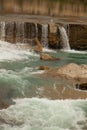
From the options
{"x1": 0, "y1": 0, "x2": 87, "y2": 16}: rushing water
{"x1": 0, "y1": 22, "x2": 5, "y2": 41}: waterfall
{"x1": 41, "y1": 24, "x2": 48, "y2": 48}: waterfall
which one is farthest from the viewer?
{"x1": 0, "y1": 0, "x2": 87, "y2": 16}: rushing water

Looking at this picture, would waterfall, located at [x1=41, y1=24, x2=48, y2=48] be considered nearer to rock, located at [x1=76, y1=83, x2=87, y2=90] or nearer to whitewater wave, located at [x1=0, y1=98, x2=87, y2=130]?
rock, located at [x1=76, y1=83, x2=87, y2=90]

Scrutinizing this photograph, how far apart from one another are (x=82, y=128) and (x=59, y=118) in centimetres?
77

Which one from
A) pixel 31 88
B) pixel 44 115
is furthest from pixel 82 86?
pixel 44 115

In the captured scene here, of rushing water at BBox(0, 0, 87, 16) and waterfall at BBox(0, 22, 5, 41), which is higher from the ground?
waterfall at BBox(0, 22, 5, 41)

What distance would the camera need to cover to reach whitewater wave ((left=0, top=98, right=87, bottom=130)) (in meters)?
9.80

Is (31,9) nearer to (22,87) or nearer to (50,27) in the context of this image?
(50,27)

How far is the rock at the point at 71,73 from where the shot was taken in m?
13.6

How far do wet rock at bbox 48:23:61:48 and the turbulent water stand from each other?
17.2 feet

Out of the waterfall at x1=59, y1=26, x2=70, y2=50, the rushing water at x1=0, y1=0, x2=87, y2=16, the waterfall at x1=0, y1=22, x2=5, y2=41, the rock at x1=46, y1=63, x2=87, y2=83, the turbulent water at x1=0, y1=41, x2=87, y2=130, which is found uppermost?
the turbulent water at x1=0, y1=41, x2=87, y2=130

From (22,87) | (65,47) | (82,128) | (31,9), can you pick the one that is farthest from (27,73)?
(31,9)

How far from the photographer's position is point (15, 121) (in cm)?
992

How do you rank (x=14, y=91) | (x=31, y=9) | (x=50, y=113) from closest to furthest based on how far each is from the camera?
(x=50, y=113)
(x=14, y=91)
(x=31, y=9)

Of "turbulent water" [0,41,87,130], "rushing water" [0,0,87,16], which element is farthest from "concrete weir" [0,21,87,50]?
"rushing water" [0,0,87,16]

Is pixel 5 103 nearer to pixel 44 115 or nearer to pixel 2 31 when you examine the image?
pixel 44 115
